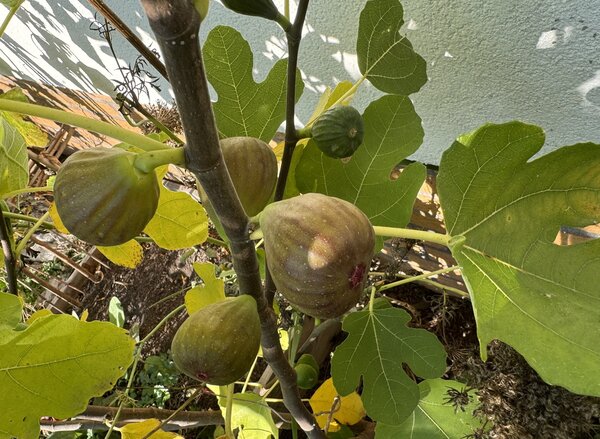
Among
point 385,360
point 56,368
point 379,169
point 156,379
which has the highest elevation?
point 379,169

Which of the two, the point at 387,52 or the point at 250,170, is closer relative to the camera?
the point at 250,170

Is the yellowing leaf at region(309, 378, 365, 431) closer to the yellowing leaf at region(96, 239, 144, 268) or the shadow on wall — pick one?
the yellowing leaf at region(96, 239, 144, 268)

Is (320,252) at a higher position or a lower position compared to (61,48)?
lower

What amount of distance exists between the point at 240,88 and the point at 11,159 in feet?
1.54

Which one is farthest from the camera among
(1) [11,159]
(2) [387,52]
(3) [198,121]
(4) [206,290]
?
(4) [206,290]

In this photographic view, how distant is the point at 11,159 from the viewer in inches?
40.8

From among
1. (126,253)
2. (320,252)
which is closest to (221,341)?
(320,252)

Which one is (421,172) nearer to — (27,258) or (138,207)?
(138,207)

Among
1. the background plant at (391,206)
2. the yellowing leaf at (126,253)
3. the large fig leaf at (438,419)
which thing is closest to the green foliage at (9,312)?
the background plant at (391,206)

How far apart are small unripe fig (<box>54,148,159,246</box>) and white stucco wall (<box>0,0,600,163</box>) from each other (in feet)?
2.50

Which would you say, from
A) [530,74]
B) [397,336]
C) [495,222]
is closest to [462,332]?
[397,336]

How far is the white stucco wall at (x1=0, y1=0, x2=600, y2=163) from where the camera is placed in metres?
0.97

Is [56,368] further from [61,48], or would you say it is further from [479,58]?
[61,48]

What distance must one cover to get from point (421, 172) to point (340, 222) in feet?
1.35
